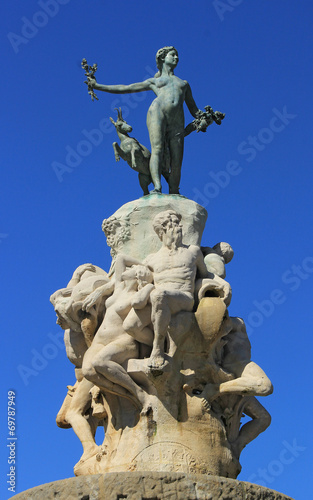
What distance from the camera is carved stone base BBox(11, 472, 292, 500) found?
10.4 m

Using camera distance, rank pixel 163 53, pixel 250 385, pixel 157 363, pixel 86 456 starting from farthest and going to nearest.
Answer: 1. pixel 163 53
2. pixel 86 456
3. pixel 250 385
4. pixel 157 363

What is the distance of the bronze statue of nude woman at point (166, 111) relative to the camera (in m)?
13.9

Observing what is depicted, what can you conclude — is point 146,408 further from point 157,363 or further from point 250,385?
point 250,385

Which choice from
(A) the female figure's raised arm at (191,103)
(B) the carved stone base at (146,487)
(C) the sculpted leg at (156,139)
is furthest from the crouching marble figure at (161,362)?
(A) the female figure's raised arm at (191,103)

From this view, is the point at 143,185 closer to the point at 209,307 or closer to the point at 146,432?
the point at 209,307

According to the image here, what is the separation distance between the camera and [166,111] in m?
14.0

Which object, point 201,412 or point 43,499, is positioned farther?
point 201,412

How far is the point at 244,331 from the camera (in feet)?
41.7

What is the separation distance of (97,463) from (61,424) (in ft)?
4.35

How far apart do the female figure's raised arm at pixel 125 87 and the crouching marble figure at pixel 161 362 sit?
2.36m

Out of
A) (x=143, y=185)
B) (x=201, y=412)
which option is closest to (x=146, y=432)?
(x=201, y=412)

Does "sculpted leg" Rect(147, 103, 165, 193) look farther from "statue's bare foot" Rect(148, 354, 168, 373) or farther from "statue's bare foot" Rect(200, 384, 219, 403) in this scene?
"statue's bare foot" Rect(200, 384, 219, 403)

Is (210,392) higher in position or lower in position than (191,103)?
lower

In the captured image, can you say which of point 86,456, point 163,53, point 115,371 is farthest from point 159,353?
point 163,53
